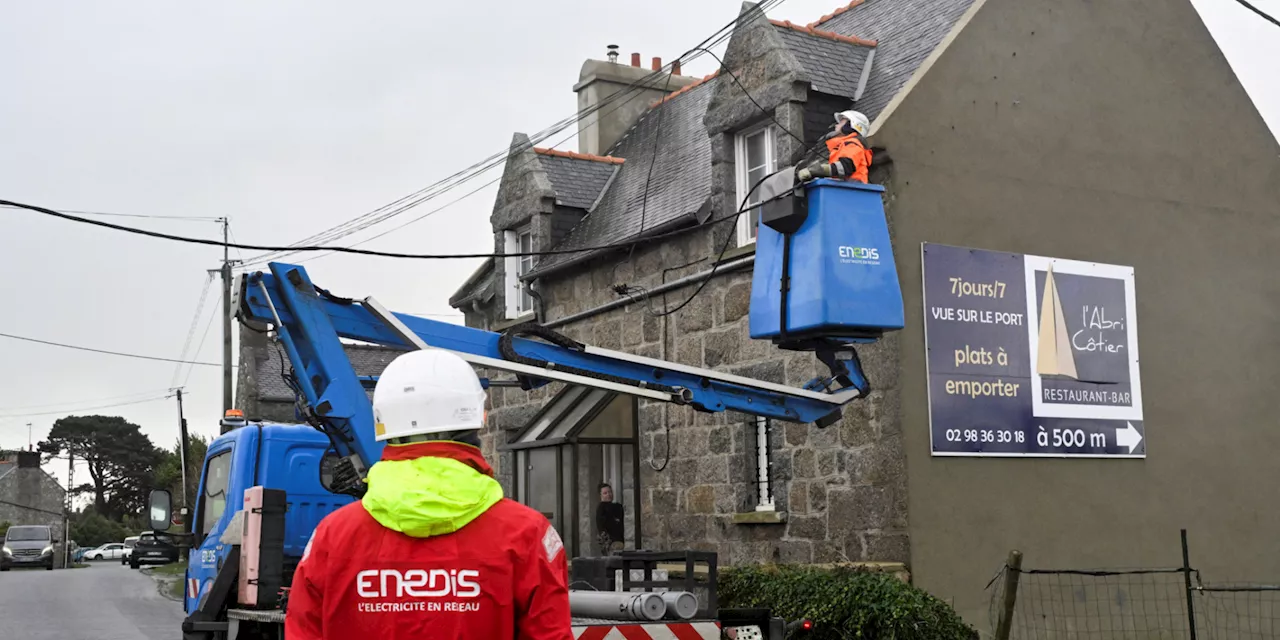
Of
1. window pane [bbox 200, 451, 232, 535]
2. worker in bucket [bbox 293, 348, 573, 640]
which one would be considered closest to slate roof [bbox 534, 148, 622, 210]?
window pane [bbox 200, 451, 232, 535]

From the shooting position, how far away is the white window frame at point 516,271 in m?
20.9

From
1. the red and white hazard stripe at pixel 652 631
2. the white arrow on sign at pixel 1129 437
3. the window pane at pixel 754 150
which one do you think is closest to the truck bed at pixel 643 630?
the red and white hazard stripe at pixel 652 631

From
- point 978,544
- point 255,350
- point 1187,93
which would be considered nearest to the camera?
point 978,544

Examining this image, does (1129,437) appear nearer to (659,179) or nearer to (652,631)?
(659,179)

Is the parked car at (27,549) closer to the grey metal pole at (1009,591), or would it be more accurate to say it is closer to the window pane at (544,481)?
the window pane at (544,481)

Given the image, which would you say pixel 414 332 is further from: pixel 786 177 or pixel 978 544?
pixel 978 544

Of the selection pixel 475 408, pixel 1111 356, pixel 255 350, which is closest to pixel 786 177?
pixel 1111 356

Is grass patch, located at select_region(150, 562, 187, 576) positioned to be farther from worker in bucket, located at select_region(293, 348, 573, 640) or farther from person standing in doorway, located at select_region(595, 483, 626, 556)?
worker in bucket, located at select_region(293, 348, 573, 640)

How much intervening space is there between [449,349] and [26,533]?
166ft

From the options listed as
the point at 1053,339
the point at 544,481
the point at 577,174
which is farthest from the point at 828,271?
the point at 577,174

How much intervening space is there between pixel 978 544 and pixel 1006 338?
84.6 inches

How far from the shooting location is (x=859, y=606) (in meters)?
12.2

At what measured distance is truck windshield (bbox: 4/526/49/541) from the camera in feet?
178

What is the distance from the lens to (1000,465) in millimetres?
13992
